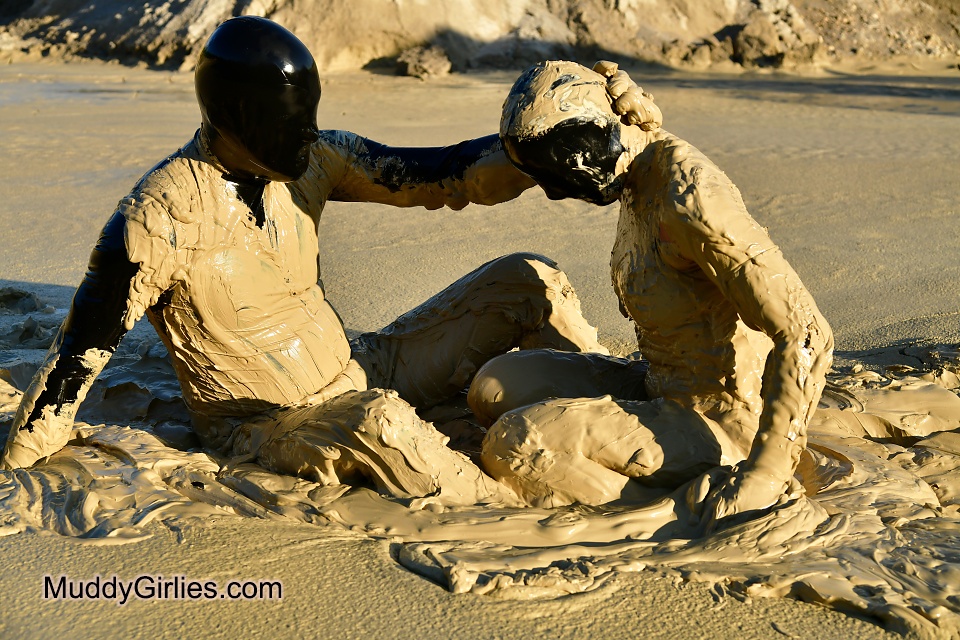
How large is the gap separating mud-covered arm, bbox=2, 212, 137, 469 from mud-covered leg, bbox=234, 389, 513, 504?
0.59 m

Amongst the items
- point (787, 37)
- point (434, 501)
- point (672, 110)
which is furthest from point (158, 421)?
point (787, 37)

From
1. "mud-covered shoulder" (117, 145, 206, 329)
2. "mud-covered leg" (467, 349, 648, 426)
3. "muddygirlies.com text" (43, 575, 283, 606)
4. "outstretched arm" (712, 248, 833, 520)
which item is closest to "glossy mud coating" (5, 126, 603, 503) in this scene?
"mud-covered shoulder" (117, 145, 206, 329)

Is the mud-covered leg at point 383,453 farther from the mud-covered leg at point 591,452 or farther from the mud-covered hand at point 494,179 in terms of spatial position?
the mud-covered hand at point 494,179

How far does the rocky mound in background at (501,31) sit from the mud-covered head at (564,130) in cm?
1083

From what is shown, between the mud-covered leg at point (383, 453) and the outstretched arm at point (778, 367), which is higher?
the outstretched arm at point (778, 367)

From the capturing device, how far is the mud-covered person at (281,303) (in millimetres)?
2672

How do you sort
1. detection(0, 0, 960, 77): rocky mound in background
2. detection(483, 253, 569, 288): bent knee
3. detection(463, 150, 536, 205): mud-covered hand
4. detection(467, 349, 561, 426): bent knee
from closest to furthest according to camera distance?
detection(467, 349, 561, 426): bent knee, detection(463, 150, 536, 205): mud-covered hand, detection(483, 253, 569, 288): bent knee, detection(0, 0, 960, 77): rocky mound in background

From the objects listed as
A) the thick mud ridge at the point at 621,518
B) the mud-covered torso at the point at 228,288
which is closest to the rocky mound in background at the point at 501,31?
the mud-covered torso at the point at 228,288

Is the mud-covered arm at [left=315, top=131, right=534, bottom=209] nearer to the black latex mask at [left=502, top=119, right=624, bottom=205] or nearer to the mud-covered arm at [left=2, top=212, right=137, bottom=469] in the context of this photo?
the black latex mask at [left=502, top=119, right=624, bottom=205]

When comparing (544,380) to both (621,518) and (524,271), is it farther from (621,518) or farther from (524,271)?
(621,518)

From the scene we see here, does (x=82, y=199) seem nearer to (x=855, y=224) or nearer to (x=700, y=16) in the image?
(x=855, y=224)

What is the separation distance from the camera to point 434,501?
2.65 m

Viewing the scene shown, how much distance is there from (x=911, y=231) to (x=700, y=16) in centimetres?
1013

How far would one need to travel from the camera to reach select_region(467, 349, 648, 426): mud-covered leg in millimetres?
2992
